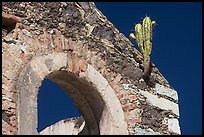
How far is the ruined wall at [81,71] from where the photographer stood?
20.5 feet

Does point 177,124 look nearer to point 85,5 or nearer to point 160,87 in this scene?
point 160,87

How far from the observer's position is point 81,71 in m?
6.98

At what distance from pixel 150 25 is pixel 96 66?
105 centimetres

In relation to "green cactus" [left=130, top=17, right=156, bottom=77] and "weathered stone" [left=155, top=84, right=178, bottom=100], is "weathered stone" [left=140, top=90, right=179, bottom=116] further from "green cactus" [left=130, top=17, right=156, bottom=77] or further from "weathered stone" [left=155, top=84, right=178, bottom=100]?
"green cactus" [left=130, top=17, right=156, bottom=77]

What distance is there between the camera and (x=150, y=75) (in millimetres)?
7863

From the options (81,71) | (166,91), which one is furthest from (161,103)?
(81,71)

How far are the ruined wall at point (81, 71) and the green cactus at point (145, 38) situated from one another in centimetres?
9

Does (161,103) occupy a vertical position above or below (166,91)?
below

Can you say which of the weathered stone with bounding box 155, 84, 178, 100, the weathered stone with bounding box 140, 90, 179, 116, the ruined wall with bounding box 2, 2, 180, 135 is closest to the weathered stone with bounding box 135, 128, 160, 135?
the ruined wall with bounding box 2, 2, 180, 135

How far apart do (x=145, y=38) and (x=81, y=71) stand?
1158mm

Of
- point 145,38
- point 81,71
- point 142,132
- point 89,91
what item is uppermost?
point 145,38

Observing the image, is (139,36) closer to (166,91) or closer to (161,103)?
(166,91)

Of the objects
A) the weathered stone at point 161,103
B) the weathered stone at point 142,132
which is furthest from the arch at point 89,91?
the weathered stone at point 161,103

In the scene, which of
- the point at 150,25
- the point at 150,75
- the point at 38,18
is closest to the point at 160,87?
the point at 150,75
